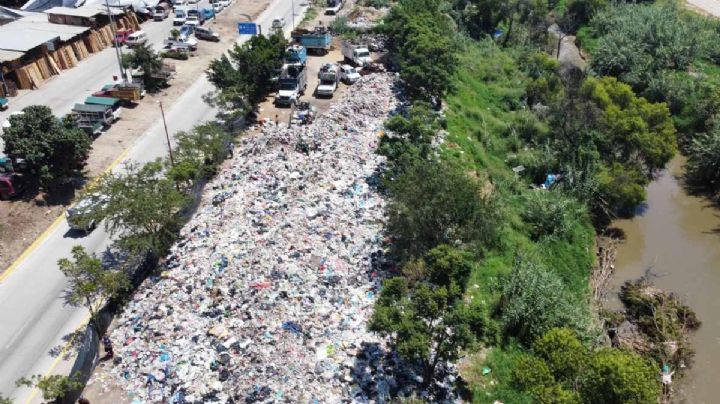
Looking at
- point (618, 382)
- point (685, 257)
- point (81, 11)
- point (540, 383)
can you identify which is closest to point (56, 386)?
point (540, 383)

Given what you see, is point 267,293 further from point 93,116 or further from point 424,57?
point 424,57

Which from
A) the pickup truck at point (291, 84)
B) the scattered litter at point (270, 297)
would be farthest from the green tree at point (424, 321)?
the pickup truck at point (291, 84)

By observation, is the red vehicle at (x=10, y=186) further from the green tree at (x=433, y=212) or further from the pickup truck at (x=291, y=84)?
the green tree at (x=433, y=212)

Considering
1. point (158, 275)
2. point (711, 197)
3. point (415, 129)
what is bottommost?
point (711, 197)

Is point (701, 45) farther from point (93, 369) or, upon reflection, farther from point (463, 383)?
point (93, 369)

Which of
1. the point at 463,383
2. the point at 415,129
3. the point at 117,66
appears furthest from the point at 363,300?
the point at 117,66

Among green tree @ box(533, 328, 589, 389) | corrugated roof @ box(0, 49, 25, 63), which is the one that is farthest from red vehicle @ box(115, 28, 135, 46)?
green tree @ box(533, 328, 589, 389)
